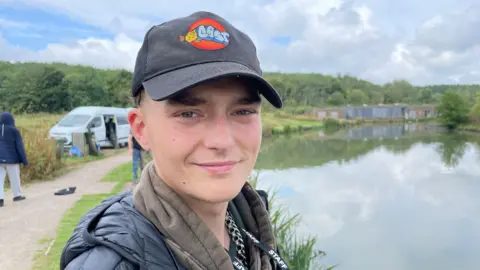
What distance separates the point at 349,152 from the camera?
23.2 metres

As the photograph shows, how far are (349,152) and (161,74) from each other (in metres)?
23.3

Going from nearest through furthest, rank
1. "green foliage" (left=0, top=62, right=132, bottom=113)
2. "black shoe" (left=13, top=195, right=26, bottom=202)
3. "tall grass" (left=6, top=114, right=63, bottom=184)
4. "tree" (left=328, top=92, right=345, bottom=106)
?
"black shoe" (left=13, top=195, right=26, bottom=202), "tall grass" (left=6, top=114, right=63, bottom=184), "green foliage" (left=0, top=62, right=132, bottom=113), "tree" (left=328, top=92, right=345, bottom=106)

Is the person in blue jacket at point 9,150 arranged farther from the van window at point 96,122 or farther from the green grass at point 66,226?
the van window at point 96,122

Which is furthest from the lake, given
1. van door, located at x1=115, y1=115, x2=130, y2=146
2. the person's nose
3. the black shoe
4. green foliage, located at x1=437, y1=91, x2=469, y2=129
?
green foliage, located at x1=437, y1=91, x2=469, y2=129

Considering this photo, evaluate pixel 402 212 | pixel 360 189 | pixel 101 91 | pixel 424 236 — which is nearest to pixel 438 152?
pixel 360 189

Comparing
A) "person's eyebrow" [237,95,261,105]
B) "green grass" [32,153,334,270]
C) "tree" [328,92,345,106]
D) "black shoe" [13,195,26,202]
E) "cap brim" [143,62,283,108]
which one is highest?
"tree" [328,92,345,106]

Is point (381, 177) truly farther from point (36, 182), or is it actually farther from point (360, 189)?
point (36, 182)

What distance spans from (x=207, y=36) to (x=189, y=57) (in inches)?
3.0

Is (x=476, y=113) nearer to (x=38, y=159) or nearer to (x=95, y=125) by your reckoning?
(x=95, y=125)

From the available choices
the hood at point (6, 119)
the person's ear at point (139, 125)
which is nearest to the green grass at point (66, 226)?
the hood at point (6, 119)

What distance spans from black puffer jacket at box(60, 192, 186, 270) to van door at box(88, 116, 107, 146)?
1497 centimetres

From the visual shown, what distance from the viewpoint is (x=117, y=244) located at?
2.79 feet

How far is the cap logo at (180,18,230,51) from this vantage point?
1.00 metres

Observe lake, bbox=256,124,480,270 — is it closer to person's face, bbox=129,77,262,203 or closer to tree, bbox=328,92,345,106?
person's face, bbox=129,77,262,203
